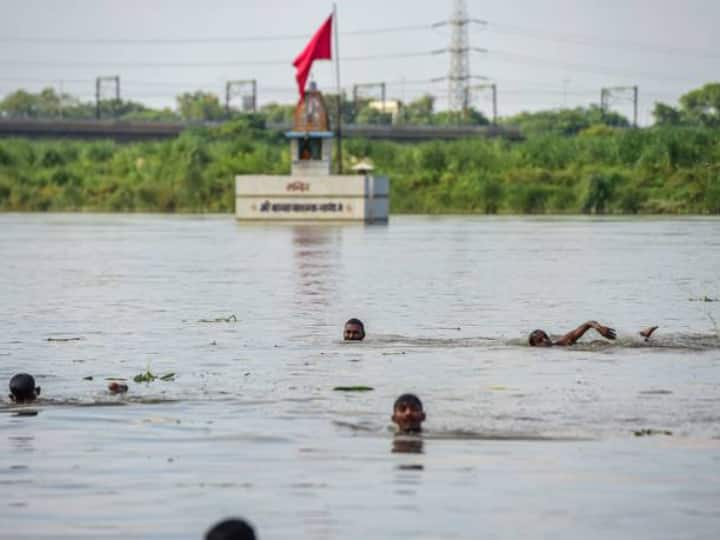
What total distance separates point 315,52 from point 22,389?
7287 centimetres

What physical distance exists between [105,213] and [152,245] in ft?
161

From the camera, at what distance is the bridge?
487ft

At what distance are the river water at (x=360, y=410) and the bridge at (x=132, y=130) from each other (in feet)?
361

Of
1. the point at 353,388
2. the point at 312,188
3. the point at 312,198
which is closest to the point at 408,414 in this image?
the point at 353,388

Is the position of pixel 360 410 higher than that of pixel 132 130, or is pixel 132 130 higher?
pixel 132 130

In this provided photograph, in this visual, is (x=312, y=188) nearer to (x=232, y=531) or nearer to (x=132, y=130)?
(x=132, y=130)

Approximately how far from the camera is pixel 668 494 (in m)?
12.3

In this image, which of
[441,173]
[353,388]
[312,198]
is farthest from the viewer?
[441,173]

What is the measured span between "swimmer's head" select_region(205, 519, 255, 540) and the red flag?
78114 mm

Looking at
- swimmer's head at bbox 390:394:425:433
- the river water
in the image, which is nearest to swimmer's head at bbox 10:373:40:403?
the river water

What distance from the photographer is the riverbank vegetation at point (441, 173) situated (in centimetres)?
9981

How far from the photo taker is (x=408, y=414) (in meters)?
15.1

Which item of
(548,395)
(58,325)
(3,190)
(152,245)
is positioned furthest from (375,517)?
(3,190)

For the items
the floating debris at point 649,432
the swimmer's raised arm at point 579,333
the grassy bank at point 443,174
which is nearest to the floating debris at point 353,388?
the swimmer's raised arm at point 579,333
